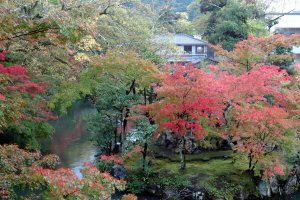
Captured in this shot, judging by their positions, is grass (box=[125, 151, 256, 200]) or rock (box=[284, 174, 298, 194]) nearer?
grass (box=[125, 151, 256, 200])

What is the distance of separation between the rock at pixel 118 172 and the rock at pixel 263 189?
5718mm

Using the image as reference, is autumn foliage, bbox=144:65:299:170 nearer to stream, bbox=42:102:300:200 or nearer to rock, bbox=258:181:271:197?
rock, bbox=258:181:271:197

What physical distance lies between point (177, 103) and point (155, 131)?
5.27 feet

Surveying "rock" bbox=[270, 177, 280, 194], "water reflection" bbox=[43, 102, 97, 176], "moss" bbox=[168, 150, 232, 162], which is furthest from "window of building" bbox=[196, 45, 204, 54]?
"rock" bbox=[270, 177, 280, 194]

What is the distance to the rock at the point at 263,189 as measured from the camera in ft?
48.1

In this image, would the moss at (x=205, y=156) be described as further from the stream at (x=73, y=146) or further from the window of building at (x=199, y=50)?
the window of building at (x=199, y=50)

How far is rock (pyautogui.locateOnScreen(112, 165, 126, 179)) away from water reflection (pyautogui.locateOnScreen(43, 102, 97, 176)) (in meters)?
1.69

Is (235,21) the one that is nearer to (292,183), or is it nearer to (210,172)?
(292,183)

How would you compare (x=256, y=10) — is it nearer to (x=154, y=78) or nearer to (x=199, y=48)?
(x=199, y=48)

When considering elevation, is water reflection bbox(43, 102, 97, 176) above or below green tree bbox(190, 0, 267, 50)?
below

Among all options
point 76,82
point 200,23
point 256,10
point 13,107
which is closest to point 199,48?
point 200,23

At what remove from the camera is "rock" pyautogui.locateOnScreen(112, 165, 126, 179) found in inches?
604

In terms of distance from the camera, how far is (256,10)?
29.7 m

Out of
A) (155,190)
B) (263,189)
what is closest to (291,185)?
(263,189)
